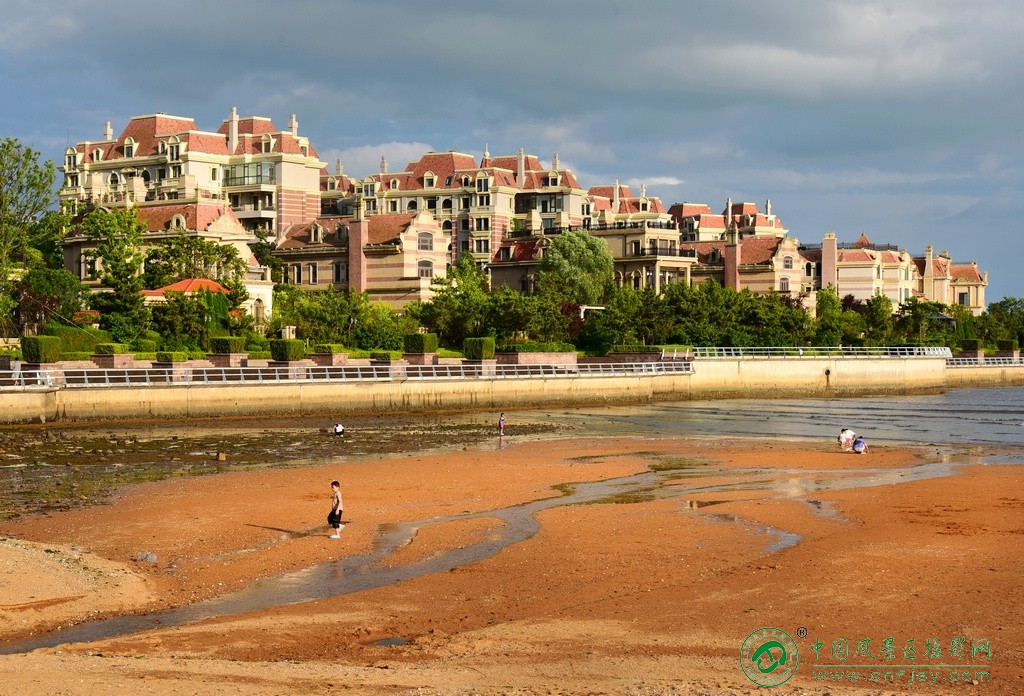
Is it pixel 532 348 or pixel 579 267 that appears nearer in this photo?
pixel 532 348

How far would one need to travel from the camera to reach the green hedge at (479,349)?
81.1 metres

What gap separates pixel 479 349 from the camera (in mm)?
81188

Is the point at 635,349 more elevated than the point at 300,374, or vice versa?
the point at 635,349

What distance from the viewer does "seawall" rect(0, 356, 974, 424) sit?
60.1 metres

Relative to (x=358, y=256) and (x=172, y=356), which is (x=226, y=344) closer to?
(x=172, y=356)

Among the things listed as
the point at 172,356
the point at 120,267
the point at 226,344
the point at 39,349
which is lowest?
the point at 172,356

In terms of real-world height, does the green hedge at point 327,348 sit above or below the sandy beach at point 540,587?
above

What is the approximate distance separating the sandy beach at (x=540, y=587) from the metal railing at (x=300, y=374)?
74.3 ft

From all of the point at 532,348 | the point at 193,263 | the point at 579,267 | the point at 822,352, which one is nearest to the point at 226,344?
the point at 532,348

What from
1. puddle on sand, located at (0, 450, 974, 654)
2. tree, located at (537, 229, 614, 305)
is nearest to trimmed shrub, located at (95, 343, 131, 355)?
puddle on sand, located at (0, 450, 974, 654)

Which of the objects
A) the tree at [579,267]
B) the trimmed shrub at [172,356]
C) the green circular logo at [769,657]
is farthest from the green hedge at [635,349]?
the green circular logo at [769,657]

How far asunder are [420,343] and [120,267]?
21.7 metres

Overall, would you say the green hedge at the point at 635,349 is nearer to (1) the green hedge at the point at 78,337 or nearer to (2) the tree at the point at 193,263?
(2) the tree at the point at 193,263

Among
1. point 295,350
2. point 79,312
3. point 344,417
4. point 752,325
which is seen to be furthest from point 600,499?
point 752,325
